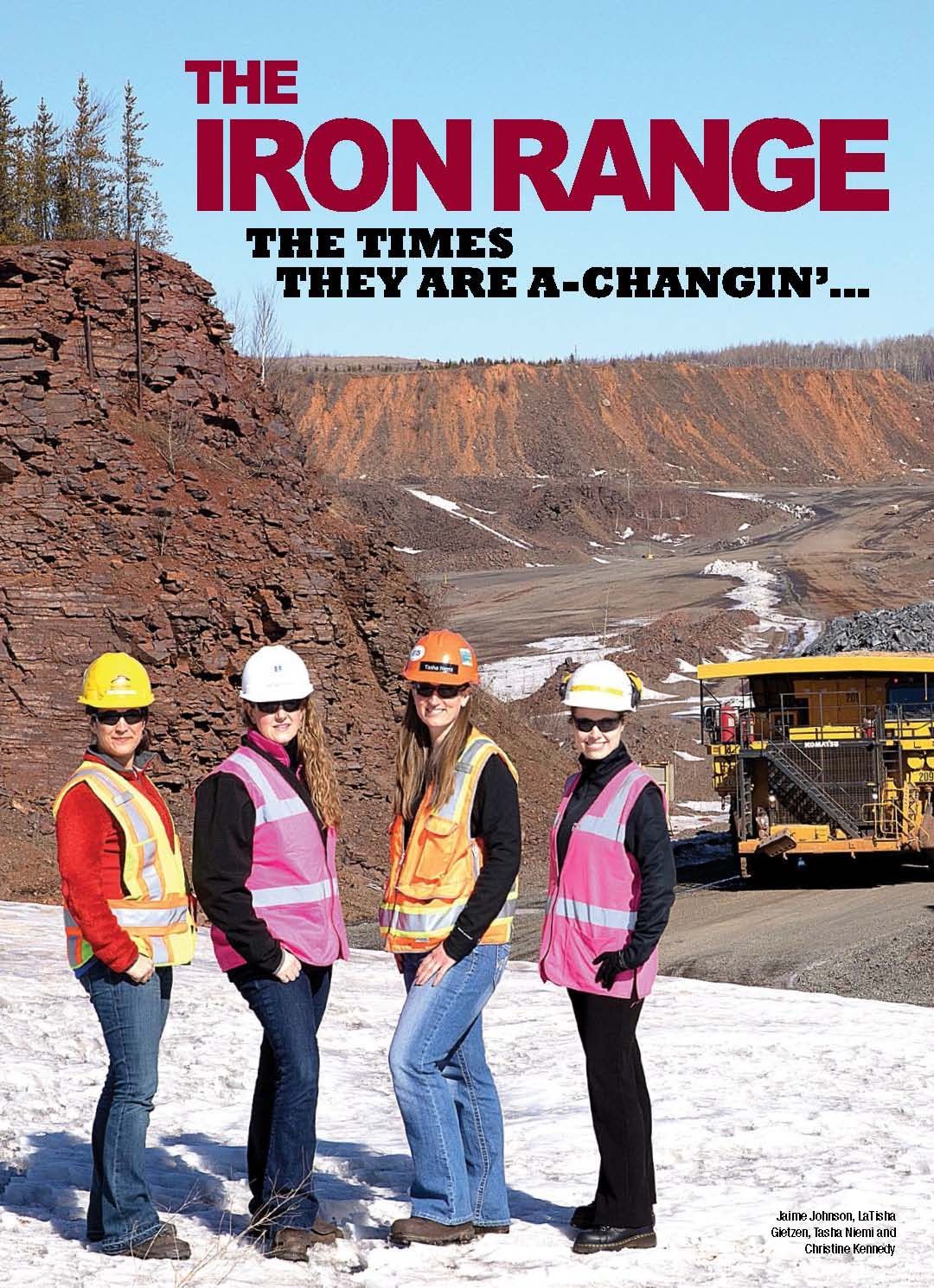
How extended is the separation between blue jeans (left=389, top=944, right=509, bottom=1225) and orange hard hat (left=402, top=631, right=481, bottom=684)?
94 cm

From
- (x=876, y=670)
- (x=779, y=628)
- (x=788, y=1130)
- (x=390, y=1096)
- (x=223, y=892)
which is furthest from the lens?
(x=779, y=628)

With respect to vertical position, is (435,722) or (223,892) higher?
(435,722)

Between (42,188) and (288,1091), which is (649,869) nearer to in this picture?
(288,1091)

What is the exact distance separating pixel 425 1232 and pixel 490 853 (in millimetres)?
1320

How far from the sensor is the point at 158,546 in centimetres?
2464

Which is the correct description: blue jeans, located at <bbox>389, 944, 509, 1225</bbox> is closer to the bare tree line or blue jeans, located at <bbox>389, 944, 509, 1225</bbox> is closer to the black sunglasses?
the black sunglasses

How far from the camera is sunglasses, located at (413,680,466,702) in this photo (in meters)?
5.69

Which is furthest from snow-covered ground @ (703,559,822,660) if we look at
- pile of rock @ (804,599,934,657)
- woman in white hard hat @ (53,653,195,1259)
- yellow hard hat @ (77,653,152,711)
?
woman in white hard hat @ (53,653,195,1259)

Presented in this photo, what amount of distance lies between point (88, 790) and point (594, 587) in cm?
5929

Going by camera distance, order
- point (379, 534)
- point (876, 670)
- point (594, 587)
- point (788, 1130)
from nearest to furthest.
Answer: point (788, 1130), point (876, 670), point (379, 534), point (594, 587)

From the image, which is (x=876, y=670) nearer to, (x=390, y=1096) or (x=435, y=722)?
(x=390, y=1096)

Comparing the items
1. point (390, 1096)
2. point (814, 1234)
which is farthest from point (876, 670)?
point (814, 1234)

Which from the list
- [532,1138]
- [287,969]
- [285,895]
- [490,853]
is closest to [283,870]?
[285,895]

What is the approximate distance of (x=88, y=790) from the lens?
17.8 feet
